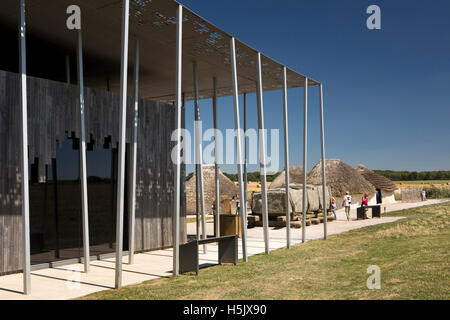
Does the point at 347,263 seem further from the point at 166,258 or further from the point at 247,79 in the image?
the point at 247,79

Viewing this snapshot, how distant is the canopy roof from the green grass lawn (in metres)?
5.53

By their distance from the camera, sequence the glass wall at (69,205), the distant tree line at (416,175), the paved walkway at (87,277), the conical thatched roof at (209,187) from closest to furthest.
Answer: the paved walkway at (87,277) < the glass wall at (69,205) < the conical thatched roof at (209,187) < the distant tree line at (416,175)

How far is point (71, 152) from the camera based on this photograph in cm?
1081

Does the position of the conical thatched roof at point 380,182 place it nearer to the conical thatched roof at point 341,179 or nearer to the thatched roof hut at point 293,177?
the conical thatched roof at point 341,179

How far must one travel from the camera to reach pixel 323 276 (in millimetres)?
8617

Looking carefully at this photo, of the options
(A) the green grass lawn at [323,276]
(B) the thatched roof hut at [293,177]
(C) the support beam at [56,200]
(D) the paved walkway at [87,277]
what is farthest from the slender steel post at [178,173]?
(B) the thatched roof hut at [293,177]

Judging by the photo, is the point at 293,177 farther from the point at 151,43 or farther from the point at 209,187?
the point at 151,43

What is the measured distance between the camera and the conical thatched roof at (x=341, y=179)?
36656 millimetres

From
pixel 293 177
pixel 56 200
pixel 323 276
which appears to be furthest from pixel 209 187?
pixel 323 276

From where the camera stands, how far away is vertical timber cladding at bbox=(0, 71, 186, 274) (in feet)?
30.1

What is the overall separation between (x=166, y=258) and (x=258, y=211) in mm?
10438

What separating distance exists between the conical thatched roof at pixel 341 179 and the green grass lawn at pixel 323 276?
2385 cm

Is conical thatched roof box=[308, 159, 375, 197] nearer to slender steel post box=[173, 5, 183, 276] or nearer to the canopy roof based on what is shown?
the canopy roof

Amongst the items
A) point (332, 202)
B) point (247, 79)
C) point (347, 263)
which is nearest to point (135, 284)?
point (347, 263)
